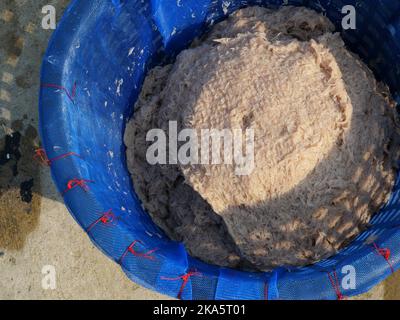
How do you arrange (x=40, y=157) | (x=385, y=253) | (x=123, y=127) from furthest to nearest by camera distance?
(x=40, y=157), (x=123, y=127), (x=385, y=253)

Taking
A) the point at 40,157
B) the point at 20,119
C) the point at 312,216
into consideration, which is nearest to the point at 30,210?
the point at 40,157

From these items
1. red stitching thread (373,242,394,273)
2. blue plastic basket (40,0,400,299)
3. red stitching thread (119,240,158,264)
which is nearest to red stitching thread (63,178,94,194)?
blue plastic basket (40,0,400,299)

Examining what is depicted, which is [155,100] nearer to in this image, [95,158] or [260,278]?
[95,158]

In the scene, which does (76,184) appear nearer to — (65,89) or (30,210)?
(65,89)

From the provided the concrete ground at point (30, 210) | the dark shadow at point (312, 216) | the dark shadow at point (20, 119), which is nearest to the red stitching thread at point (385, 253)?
the dark shadow at point (312, 216)

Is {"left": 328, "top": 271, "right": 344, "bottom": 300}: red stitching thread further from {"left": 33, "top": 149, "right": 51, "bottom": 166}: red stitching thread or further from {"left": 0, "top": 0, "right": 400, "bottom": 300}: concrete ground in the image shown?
{"left": 33, "top": 149, "right": 51, "bottom": 166}: red stitching thread
